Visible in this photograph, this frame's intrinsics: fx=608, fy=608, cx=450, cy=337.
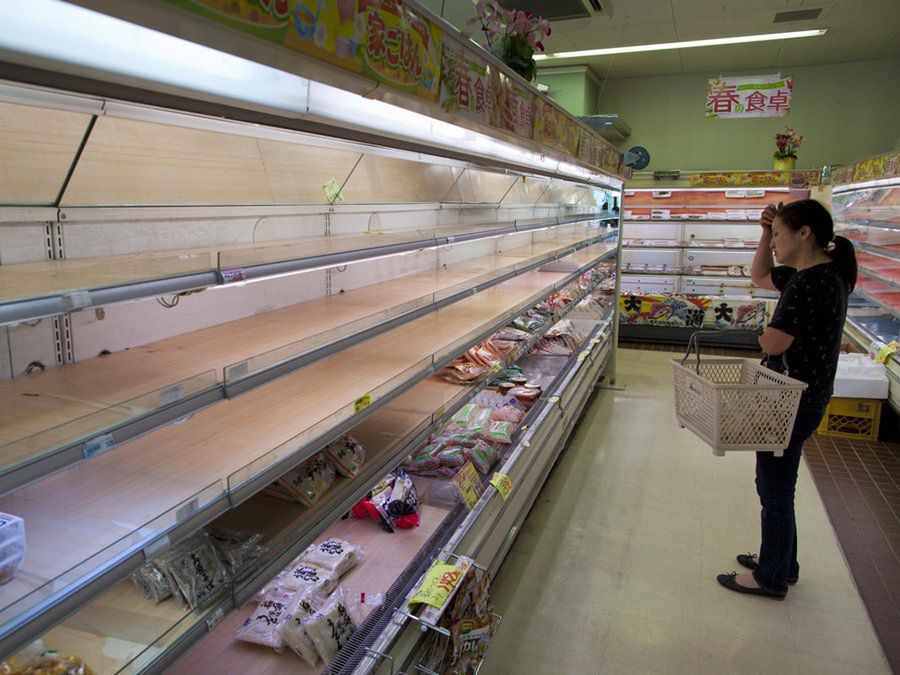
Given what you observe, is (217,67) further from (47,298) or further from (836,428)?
(836,428)

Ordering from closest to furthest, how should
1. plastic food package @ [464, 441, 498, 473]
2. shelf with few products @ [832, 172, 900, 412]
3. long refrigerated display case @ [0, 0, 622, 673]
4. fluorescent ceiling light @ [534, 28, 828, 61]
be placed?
long refrigerated display case @ [0, 0, 622, 673]
plastic food package @ [464, 441, 498, 473]
shelf with few products @ [832, 172, 900, 412]
fluorescent ceiling light @ [534, 28, 828, 61]

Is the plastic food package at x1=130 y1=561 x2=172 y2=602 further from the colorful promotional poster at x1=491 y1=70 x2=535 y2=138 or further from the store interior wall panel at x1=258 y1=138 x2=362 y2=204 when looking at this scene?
the colorful promotional poster at x1=491 y1=70 x2=535 y2=138

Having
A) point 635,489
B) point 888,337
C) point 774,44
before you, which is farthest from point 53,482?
point 774,44

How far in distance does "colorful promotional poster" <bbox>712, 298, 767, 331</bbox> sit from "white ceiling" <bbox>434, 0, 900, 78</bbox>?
129 inches

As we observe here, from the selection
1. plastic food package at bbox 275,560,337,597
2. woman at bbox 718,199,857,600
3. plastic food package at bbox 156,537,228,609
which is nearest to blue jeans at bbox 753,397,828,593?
woman at bbox 718,199,857,600

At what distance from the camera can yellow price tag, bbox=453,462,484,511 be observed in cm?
247

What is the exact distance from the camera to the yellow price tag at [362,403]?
1.81 metres

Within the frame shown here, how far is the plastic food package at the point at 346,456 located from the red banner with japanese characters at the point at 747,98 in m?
7.25

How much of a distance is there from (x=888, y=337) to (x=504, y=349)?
4210 mm

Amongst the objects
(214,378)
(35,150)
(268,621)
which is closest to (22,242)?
(35,150)

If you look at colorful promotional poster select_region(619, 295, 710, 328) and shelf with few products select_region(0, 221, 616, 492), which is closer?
shelf with few products select_region(0, 221, 616, 492)

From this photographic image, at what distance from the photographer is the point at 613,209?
7609 mm

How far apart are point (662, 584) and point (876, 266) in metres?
5.20

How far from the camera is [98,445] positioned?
39.8 inches
